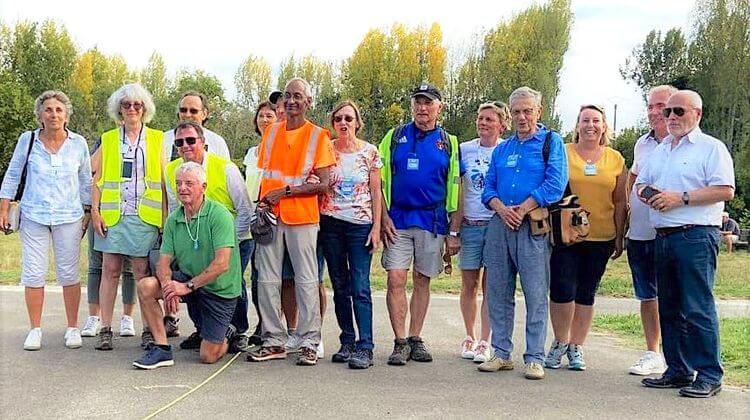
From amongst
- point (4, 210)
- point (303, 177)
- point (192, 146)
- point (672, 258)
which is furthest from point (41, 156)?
point (672, 258)

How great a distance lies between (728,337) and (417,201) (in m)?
3.46

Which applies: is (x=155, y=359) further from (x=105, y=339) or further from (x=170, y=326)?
(x=170, y=326)

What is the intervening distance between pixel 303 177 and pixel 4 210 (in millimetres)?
2687

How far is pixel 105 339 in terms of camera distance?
22.2 ft

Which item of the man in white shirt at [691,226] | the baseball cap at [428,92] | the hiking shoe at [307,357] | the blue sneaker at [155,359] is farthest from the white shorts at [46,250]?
the man in white shirt at [691,226]

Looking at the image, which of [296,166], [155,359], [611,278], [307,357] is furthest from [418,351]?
[611,278]

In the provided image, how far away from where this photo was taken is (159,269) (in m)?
6.32

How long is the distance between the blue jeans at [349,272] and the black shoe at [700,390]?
7.72ft

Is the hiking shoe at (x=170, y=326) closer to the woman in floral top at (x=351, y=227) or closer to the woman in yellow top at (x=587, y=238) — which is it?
the woman in floral top at (x=351, y=227)

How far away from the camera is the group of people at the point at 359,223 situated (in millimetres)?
6094

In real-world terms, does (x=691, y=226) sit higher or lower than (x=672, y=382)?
higher

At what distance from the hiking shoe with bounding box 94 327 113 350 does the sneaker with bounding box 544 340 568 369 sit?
3.61 metres

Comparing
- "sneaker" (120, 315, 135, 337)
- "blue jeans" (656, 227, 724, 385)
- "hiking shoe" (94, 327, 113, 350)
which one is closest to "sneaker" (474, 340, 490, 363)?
"blue jeans" (656, 227, 724, 385)

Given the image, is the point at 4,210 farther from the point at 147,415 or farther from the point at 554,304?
the point at 554,304
